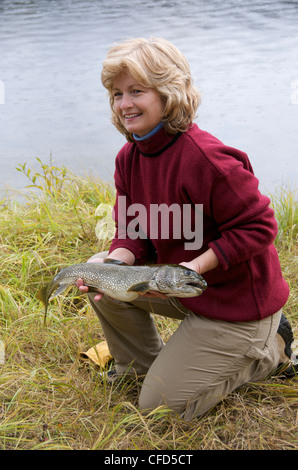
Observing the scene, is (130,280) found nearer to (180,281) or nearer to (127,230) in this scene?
(180,281)

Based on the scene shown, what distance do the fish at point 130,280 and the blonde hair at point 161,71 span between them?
0.56m

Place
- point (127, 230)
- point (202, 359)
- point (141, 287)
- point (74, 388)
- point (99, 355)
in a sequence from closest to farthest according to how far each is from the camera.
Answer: point (141, 287)
point (202, 359)
point (74, 388)
point (127, 230)
point (99, 355)

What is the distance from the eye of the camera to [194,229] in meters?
2.21

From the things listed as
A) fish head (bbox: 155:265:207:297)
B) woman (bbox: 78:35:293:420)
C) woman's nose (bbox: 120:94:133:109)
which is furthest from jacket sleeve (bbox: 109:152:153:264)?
fish head (bbox: 155:265:207:297)

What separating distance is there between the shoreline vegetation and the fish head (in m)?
0.54

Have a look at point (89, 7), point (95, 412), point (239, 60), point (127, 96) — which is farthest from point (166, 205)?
point (89, 7)

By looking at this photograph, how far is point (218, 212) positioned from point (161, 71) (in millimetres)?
589

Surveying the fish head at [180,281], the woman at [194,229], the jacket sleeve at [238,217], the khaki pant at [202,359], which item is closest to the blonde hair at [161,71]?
the woman at [194,229]

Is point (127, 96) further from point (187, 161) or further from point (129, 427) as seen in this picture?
point (129, 427)

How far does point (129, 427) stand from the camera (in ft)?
7.39

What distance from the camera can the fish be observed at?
2010 mm

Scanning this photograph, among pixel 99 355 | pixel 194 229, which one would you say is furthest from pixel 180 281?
pixel 99 355

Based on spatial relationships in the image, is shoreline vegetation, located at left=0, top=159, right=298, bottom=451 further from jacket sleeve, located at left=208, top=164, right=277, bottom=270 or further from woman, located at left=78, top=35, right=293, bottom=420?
jacket sleeve, located at left=208, top=164, right=277, bottom=270

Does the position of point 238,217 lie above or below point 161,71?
below
